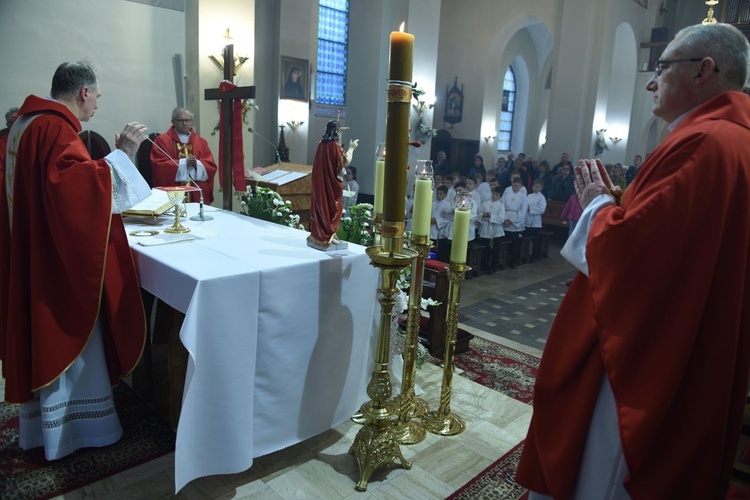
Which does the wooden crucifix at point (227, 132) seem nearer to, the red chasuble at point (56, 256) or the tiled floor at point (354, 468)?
the red chasuble at point (56, 256)

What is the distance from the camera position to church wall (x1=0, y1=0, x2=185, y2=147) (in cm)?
584

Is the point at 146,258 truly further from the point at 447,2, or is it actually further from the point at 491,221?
the point at 447,2

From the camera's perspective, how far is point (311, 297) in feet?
8.16

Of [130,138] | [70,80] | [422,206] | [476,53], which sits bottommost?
[422,206]

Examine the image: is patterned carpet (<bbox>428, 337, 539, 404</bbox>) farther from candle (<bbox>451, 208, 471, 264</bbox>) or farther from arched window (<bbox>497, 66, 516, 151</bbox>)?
arched window (<bbox>497, 66, 516, 151</bbox>)

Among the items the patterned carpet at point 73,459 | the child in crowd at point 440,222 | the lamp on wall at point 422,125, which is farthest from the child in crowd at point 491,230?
the patterned carpet at point 73,459

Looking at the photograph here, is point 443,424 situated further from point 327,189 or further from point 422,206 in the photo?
point 327,189

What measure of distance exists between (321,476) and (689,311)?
5.82ft

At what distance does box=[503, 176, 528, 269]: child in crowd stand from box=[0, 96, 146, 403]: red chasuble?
22.6 ft

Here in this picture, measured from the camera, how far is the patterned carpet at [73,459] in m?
2.40

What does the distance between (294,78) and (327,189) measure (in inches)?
382

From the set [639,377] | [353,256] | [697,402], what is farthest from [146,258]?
[697,402]

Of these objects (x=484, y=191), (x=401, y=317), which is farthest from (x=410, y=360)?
(x=484, y=191)

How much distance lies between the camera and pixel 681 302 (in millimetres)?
1557
